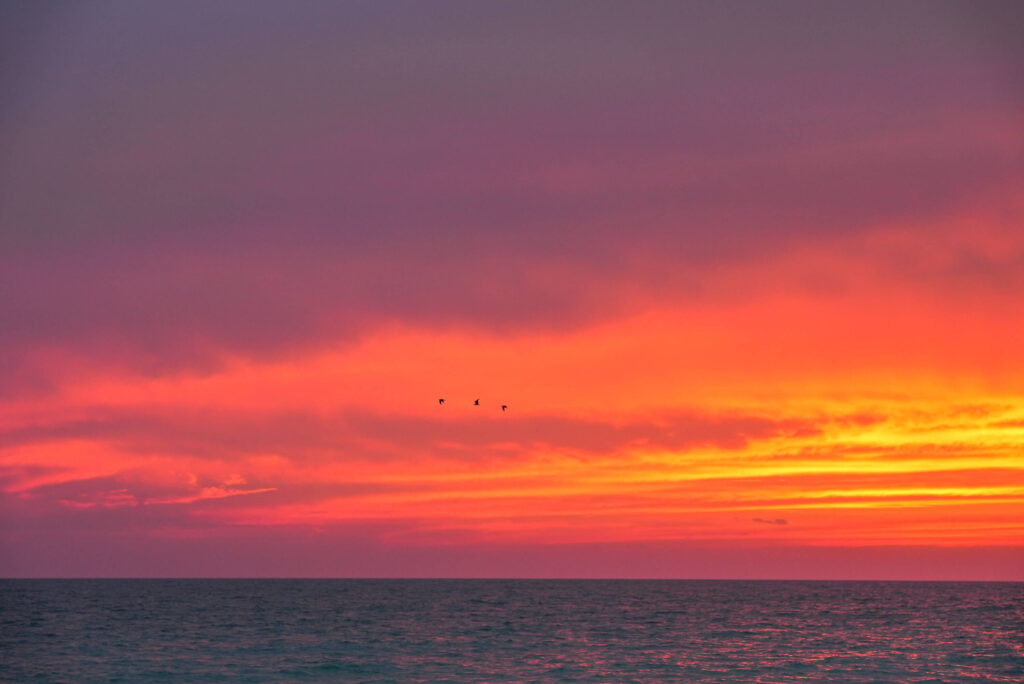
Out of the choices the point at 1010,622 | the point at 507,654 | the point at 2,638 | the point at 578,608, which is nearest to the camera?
the point at 507,654

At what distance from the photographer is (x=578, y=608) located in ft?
405

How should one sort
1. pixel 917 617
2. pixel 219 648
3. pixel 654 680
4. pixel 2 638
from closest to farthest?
pixel 654 680 < pixel 219 648 < pixel 2 638 < pixel 917 617

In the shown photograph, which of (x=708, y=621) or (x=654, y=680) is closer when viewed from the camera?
(x=654, y=680)

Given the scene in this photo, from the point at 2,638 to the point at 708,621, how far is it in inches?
2578

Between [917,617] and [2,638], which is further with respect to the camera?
[917,617]

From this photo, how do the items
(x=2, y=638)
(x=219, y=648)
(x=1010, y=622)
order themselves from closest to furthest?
(x=219, y=648)
(x=2, y=638)
(x=1010, y=622)

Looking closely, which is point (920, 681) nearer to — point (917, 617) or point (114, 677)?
point (114, 677)

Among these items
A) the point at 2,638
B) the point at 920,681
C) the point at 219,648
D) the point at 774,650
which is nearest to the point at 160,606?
the point at 2,638

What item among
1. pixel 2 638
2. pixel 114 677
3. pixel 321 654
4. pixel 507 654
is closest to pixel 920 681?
pixel 507 654

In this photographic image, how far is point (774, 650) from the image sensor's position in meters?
66.2

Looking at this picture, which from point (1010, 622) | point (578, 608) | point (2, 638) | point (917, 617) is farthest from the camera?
point (578, 608)

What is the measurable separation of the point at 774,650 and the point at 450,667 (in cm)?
2405

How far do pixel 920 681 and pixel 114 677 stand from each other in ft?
150

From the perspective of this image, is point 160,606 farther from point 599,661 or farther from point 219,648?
point 599,661
